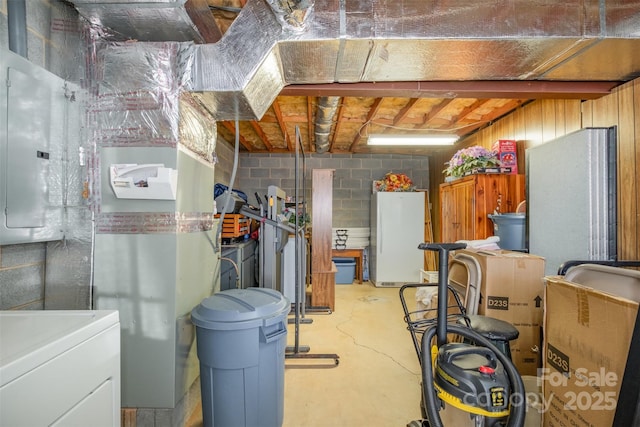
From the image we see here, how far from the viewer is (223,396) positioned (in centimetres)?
146

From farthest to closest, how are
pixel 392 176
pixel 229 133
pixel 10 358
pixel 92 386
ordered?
pixel 392 176 → pixel 229 133 → pixel 92 386 → pixel 10 358

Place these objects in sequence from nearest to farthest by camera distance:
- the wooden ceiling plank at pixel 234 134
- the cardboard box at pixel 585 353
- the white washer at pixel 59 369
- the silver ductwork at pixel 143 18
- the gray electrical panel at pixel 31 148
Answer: the white washer at pixel 59 369, the cardboard box at pixel 585 353, the gray electrical panel at pixel 31 148, the silver ductwork at pixel 143 18, the wooden ceiling plank at pixel 234 134

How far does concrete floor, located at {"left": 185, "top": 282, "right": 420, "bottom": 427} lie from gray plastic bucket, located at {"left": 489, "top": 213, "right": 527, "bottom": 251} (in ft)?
4.37

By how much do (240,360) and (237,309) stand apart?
0.25 m

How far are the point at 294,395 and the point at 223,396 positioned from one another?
76cm

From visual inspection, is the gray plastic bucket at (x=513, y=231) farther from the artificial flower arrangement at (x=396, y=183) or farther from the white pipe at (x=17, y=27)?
the white pipe at (x=17, y=27)

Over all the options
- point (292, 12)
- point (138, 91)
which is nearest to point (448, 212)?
point (292, 12)

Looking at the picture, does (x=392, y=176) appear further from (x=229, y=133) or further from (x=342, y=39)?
(x=342, y=39)

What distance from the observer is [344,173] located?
5.81 m

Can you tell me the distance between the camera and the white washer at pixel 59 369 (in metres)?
0.70

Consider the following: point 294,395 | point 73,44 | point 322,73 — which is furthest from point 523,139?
point 73,44

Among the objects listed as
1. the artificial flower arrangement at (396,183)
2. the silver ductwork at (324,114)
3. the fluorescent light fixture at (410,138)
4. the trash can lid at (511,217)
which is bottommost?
the trash can lid at (511,217)

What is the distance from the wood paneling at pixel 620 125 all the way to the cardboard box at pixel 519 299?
0.78 meters

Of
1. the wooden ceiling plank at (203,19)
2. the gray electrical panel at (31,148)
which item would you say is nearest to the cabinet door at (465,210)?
the wooden ceiling plank at (203,19)
